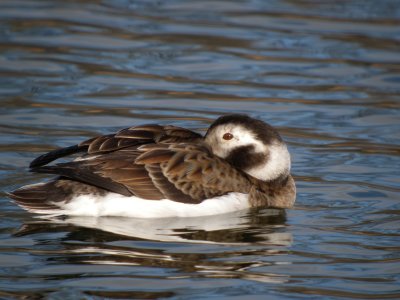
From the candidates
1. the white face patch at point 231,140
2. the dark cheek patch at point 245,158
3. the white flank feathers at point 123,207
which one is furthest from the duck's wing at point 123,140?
A: the white flank feathers at point 123,207

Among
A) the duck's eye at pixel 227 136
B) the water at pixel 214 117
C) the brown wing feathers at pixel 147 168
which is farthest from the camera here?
the duck's eye at pixel 227 136

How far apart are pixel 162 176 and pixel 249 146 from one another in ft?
3.00

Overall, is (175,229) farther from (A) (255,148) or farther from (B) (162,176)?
(A) (255,148)

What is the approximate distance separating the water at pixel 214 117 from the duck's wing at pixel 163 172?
244 mm

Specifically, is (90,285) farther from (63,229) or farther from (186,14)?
(186,14)

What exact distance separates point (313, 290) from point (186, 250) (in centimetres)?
114

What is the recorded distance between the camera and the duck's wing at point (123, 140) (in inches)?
356

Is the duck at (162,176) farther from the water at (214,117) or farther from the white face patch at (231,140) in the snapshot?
the water at (214,117)

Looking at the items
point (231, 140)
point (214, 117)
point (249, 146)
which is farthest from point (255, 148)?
point (214, 117)

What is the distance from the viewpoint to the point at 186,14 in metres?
16.9

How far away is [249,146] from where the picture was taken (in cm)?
934

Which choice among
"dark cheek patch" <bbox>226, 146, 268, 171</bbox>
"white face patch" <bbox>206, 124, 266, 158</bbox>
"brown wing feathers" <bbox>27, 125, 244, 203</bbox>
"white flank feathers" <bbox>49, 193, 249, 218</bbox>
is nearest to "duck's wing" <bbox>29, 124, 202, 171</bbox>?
"brown wing feathers" <bbox>27, 125, 244, 203</bbox>

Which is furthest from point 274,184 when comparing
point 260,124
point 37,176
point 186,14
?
point 186,14

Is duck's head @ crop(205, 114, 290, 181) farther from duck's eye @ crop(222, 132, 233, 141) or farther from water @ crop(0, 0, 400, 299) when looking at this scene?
water @ crop(0, 0, 400, 299)
